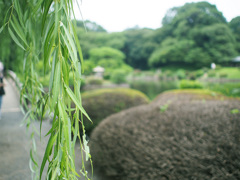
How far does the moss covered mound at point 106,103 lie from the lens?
14.4ft

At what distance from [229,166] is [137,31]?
2725 centimetres

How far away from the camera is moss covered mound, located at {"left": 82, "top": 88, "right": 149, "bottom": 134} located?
14.4ft

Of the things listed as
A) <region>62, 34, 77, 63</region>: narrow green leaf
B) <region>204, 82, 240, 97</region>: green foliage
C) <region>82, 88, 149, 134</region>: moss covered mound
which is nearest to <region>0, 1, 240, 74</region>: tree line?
<region>204, 82, 240, 97</region>: green foliage

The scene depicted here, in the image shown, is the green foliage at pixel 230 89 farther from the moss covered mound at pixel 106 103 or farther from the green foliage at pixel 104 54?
the green foliage at pixel 104 54

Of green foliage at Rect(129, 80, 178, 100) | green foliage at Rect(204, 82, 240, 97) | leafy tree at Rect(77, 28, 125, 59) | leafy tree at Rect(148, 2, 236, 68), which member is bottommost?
green foliage at Rect(129, 80, 178, 100)

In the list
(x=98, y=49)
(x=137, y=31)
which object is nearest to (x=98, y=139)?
(x=98, y=49)

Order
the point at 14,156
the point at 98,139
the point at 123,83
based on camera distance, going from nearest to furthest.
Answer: the point at 98,139 < the point at 14,156 < the point at 123,83

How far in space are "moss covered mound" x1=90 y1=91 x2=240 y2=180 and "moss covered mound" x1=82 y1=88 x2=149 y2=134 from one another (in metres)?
1.88

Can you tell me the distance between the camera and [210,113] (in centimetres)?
191

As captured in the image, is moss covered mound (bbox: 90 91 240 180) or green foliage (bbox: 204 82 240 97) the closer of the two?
moss covered mound (bbox: 90 91 240 180)

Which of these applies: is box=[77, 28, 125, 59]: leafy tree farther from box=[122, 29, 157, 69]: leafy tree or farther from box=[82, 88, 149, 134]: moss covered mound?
box=[82, 88, 149, 134]: moss covered mound

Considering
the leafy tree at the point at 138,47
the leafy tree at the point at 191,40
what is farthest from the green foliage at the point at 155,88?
the leafy tree at the point at 138,47

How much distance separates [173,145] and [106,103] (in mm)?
2982

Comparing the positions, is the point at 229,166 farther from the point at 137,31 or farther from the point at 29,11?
the point at 137,31
